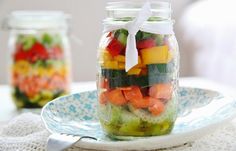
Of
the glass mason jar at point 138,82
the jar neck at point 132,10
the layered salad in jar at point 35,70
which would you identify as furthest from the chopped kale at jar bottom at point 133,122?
the layered salad in jar at point 35,70

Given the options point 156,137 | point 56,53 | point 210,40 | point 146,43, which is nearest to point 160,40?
point 146,43

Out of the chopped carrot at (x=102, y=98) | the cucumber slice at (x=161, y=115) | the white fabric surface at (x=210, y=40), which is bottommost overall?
the white fabric surface at (x=210, y=40)

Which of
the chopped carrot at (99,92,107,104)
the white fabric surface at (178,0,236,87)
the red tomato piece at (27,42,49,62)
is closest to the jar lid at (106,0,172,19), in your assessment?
the chopped carrot at (99,92,107,104)

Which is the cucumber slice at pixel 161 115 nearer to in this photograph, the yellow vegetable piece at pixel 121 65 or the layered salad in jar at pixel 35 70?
the yellow vegetable piece at pixel 121 65

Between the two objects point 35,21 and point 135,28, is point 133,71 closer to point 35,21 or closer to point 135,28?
point 135,28

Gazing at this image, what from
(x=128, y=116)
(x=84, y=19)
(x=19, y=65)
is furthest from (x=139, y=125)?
(x=84, y=19)

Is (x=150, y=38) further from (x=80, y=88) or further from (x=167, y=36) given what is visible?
(x=80, y=88)
